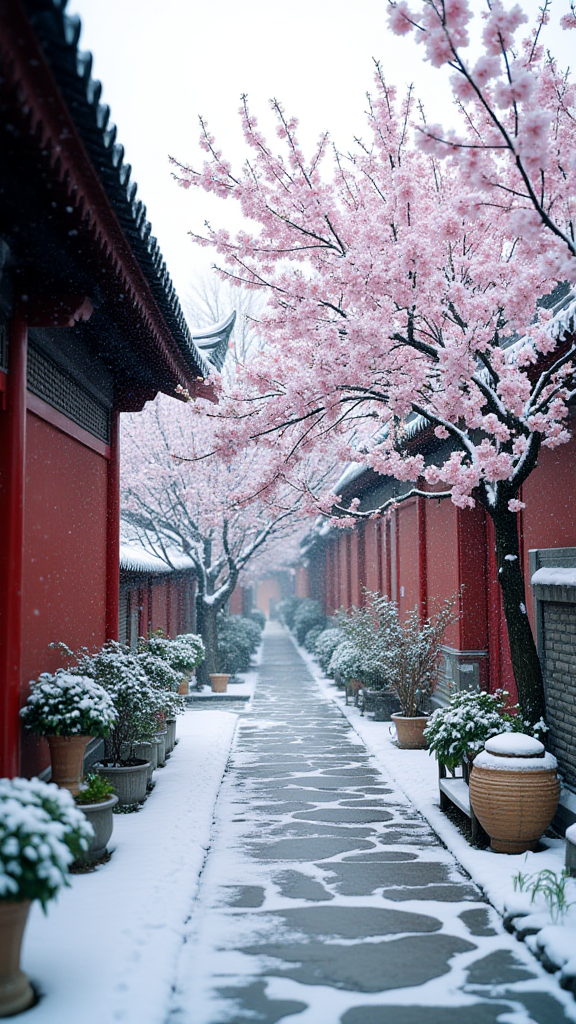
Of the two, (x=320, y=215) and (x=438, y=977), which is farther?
(x=320, y=215)

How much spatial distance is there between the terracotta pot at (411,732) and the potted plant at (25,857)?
7617 mm

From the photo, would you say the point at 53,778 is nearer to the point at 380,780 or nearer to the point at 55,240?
the point at 55,240

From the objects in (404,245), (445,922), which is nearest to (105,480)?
(404,245)

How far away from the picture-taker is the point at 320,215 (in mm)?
7645

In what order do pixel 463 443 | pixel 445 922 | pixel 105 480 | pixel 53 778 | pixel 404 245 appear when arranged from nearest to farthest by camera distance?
pixel 445 922, pixel 53 778, pixel 404 245, pixel 463 443, pixel 105 480

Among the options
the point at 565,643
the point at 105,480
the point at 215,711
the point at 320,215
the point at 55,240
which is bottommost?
the point at 215,711

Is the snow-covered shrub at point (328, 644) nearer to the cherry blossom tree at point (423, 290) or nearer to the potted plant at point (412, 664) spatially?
the potted plant at point (412, 664)

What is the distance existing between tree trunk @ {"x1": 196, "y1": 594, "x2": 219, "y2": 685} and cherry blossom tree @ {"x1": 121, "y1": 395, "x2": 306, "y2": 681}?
0.07 feet

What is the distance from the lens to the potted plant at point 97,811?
233 inches

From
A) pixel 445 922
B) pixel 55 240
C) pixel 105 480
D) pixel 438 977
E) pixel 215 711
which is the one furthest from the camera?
pixel 215 711

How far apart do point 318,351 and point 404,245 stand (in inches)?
55.3

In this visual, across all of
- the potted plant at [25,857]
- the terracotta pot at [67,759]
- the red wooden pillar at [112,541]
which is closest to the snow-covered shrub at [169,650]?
the red wooden pillar at [112,541]

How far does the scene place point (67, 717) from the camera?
5.66 metres

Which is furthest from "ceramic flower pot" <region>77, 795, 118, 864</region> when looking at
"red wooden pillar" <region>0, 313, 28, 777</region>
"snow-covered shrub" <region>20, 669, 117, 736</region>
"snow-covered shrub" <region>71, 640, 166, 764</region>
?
"snow-covered shrub" <region>71, 640, 166, 764</region>
